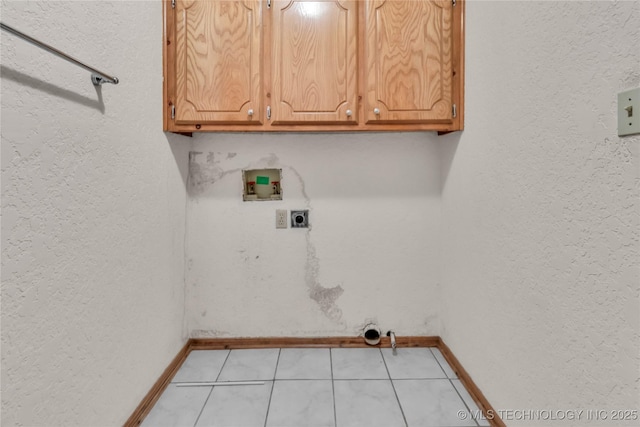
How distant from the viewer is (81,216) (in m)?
1.04

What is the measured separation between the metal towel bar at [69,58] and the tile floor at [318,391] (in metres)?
1.32

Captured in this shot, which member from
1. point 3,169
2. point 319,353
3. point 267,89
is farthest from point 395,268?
point 3,169

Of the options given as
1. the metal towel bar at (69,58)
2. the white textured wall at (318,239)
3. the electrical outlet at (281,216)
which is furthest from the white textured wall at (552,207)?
the metal towel bar at (69,58)

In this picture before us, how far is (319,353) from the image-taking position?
189 cm

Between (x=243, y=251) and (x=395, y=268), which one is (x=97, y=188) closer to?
(x=243, y=251)

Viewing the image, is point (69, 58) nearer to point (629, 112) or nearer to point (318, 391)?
point (629, 112)

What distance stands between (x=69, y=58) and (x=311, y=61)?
1.01 metres

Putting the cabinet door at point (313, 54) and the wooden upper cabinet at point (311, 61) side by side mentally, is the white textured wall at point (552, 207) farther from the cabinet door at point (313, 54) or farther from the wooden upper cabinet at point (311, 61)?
the cabinet door at point (313, 54)

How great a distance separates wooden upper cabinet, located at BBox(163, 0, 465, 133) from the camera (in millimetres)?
A: 1607

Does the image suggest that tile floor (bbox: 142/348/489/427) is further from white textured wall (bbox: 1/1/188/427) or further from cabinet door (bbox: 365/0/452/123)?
cabinet door (bbox: 365/0/452/123)

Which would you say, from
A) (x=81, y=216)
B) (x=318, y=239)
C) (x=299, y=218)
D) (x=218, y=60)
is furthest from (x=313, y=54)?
(x=81, y=216)

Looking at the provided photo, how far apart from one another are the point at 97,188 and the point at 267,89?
88cm

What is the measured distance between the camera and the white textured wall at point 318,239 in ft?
6.41

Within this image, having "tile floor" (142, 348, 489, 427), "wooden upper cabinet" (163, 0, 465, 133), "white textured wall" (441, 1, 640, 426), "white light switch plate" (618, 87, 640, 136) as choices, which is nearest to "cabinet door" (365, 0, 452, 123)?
"wooden upper cabinet" (163, 0, 465, 133)
